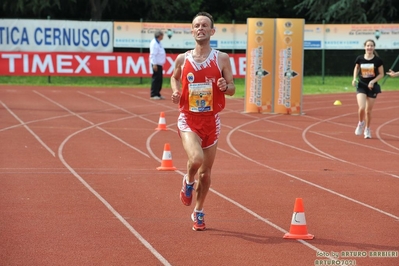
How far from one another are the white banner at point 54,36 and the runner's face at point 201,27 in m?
24.8

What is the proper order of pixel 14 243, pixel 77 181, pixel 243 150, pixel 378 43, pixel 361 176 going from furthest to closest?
pixel 378 43
pixel 243 150
pixel 361 176
pixel 77 181
pixel 14 243

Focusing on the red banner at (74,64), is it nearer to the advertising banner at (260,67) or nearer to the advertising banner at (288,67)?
the advertising banner at (260,67)

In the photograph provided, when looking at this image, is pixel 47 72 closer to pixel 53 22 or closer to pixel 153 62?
pixel 53 22

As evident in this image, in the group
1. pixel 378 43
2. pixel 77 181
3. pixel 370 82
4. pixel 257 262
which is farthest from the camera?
pixel 378 43

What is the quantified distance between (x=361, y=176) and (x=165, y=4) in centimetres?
3208

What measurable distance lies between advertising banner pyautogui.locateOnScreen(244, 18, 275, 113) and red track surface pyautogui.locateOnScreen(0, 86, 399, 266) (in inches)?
70.8

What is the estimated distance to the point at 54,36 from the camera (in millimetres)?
32531

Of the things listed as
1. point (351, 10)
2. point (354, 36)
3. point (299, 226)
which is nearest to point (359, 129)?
point (299, 226)

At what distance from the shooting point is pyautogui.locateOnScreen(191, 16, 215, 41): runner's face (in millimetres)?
8188

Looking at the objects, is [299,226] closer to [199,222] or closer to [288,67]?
[199,222]

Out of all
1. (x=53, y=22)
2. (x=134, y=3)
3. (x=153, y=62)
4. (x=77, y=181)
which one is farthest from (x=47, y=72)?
(x=77, y=181)

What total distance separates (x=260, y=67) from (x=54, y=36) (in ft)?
39.4

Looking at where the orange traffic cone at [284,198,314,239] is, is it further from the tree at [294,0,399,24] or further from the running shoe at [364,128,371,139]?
the tree at [294,0,399,24]

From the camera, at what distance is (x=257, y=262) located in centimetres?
709
